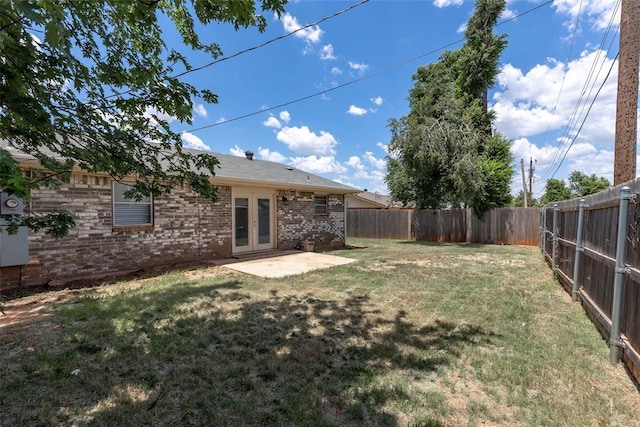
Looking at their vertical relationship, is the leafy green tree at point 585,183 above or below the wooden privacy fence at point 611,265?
above

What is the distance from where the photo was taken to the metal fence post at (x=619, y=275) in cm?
305

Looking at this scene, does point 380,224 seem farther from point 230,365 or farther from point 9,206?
point 230,365

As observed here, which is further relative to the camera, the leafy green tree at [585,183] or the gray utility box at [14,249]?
the leafy green tree at [585,183]

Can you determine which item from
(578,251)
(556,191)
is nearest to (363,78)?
(578,251)

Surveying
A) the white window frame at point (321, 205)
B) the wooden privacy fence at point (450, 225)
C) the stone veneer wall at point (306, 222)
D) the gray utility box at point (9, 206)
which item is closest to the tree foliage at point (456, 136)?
the wooden privacy fence at point (450, 225)

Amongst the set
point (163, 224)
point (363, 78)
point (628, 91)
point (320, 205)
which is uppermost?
point (363, 78)

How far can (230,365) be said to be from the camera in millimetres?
3039

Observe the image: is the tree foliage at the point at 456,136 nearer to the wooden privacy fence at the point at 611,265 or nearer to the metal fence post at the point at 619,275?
the wooden privacy fence at the point at 611,265

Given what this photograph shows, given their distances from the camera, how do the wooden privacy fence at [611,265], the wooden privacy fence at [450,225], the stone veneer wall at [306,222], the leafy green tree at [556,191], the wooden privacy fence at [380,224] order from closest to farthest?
the wooden privacy fence at [611,265], the stone veneer wall at [306,222], the wooden privacy fence at [450,225], the wooden privacy fence at [380,224], the leafy green tree at [556,191]

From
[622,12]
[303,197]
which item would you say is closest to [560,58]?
[622,12]

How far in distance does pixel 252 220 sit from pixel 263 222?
0.48 metres

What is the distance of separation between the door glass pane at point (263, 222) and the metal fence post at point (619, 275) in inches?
338

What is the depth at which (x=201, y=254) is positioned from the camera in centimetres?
862

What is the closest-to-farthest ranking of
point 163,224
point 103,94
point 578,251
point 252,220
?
point 103,94 → point 578,251 → point 163,224 → point 252,220
